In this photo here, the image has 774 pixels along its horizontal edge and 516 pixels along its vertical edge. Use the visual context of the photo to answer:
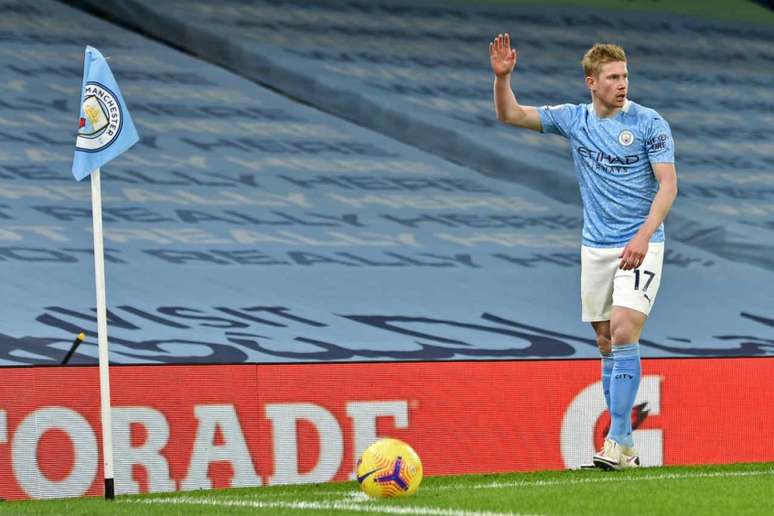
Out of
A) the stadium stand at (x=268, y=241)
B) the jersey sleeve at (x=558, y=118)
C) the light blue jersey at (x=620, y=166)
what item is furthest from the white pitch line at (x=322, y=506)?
the stadium stand at (x=268, y=241)

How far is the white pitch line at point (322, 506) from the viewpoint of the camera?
14.9 feet

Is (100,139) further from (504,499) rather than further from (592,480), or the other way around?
(592,480)

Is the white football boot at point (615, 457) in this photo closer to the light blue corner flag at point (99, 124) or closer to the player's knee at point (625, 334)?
the player's knee at point (625, 334)

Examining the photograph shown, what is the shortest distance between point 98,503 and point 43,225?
264 inches

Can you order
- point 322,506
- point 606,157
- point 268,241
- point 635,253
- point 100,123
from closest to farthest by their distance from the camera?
point 322,506
point 100,123
point 635,253
point 606,157
point 268,241

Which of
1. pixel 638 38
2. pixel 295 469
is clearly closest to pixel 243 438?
pixel 295 469

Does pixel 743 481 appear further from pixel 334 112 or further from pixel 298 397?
pixel 334 112

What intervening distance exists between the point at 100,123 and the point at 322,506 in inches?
63.7

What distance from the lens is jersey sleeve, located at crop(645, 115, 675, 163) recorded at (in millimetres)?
6023

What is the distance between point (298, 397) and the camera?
654 centimetres

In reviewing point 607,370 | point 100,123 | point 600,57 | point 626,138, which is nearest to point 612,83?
point 600,57

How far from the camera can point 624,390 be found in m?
6.10

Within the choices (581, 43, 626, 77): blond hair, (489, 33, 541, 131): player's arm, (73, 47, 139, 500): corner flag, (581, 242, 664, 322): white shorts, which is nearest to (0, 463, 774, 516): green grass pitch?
(73, 47, 139, 500): corner flag

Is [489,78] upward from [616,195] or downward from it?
upward
